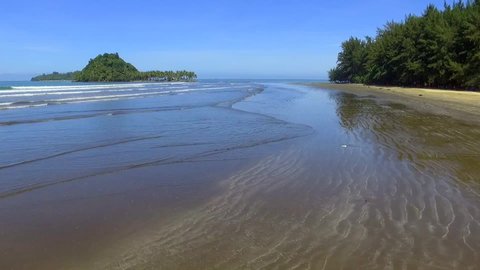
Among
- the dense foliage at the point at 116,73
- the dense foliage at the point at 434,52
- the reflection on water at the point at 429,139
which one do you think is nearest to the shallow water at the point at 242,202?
the reflection on water at the point at 429,139

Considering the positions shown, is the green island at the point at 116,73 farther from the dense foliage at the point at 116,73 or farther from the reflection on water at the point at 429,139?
the reflection on water at the point at 429,139

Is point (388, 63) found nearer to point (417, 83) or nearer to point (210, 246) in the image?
point (417, 83)

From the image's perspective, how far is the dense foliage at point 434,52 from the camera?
3797 centimetres

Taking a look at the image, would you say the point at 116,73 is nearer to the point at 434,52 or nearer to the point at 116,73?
the point at 116,73

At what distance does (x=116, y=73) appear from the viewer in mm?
152250

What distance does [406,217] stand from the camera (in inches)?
239

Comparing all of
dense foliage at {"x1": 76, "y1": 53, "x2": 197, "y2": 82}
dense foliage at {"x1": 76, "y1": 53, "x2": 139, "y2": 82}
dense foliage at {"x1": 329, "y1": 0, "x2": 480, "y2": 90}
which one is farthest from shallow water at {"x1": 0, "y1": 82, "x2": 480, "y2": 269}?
dense foliage at {"x1": 76, "y1": 53, "x2": 197, "y2": 82}

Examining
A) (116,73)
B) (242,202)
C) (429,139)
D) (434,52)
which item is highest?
(434,52)

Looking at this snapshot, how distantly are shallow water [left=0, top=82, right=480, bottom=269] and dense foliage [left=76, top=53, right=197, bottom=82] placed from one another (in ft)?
467

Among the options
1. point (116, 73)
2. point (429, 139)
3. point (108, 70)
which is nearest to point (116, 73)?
point (116, 73)

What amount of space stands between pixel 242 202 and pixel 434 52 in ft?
141

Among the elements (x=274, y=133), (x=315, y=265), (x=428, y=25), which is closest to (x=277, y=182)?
(x=315, y=265)

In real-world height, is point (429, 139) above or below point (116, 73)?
above

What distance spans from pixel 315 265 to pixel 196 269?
1.25m
